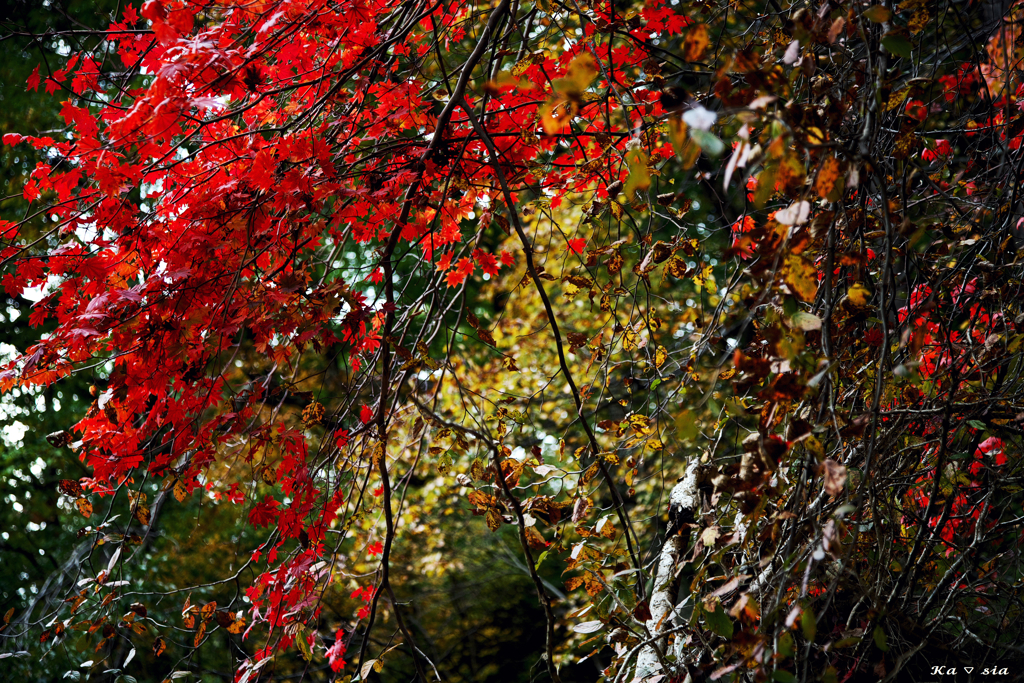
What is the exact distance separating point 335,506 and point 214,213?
2.98ft

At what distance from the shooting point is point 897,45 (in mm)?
974

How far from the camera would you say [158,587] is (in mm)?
5480

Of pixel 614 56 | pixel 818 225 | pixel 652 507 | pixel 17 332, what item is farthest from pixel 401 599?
pixel 818 225

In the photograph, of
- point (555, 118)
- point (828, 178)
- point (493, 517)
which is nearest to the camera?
point (828, 178)

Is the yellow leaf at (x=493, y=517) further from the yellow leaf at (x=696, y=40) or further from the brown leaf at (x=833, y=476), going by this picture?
the yellow leaf at (x=696, y=40)

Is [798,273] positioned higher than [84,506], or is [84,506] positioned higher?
[84,506]

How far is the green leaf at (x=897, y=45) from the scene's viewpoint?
960 millimetres

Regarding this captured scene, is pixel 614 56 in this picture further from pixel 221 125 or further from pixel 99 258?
pixel 99 258

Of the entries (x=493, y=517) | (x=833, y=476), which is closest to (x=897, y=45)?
(x=833, y=476)

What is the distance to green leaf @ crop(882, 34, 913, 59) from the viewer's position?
37.8 inches

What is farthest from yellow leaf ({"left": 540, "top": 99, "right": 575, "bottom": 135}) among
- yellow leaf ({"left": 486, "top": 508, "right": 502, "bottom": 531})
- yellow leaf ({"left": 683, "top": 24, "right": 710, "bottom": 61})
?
yellow leaf ({"left": 486, "top": 508, "right": 502, "bottom": 531})

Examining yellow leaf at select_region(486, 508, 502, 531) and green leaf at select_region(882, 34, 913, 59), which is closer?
green leaf at select_region(882, 34, 913, 59)

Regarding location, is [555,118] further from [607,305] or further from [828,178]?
[607,305]

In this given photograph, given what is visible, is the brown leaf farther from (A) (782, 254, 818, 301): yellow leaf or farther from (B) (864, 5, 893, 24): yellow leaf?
(B) (864, 5, 893, 24): yellow leaf
